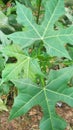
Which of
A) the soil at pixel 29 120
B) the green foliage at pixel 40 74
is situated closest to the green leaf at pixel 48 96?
the green foliage at pixel 40 74

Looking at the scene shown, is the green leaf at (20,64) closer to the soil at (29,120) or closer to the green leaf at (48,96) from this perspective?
the green leaf at (48,96)

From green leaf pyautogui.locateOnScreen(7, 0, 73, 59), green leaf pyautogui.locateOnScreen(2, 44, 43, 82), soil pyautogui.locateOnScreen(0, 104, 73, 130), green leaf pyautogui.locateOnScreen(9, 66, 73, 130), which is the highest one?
green leaf pyautogui.locateOnScreen(7, 0, 73, 59)

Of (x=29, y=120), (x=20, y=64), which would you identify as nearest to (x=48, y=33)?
(x=20, y=64)

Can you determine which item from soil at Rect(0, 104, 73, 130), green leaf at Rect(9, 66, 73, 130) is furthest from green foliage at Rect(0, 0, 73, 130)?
soil at Rect(0, 104, 73, 130)

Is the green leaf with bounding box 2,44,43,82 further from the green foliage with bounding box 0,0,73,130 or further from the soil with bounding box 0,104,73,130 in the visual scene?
the soil with bounding box 0,104,73,130

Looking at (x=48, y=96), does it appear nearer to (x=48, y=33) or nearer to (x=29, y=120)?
(x=48, y=33)
